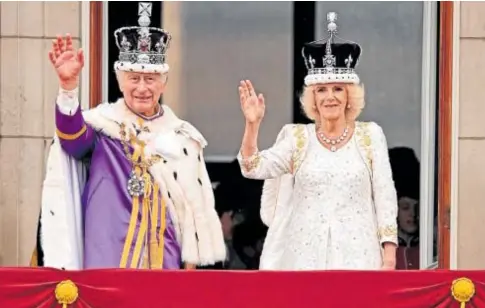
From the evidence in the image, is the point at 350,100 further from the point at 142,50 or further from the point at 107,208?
the point at 107,208

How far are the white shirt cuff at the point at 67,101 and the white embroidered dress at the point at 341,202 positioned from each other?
729 millimetres

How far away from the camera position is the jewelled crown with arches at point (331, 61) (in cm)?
661

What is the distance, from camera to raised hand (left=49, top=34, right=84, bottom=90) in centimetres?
629

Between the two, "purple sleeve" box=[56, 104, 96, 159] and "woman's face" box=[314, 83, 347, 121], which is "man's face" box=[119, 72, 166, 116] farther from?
"woman's face" box=[314, 83, 347, 121]

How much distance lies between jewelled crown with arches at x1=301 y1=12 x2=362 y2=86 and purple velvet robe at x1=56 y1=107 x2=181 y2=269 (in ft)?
2.71

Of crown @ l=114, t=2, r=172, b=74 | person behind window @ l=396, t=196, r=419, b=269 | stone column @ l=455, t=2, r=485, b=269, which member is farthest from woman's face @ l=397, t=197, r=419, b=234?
crown @ l=114, t=2, r=172, b=74

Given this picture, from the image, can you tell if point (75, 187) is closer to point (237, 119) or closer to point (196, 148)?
point (196, 148)

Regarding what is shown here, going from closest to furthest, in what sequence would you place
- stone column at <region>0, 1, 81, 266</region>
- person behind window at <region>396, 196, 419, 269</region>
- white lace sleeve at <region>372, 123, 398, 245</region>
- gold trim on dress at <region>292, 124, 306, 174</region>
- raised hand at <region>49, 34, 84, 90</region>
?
raised hand at <region>49, 34, 84, 90</region>
white lace sleeve at <region>372, 123, 398, 245</region>
gold trim on dress at <region>292, 124, 306, 174</region>
stone column at <region>0, 1, 81, 266</region>
person behind window at <region>396, 196, 419, 269</region>

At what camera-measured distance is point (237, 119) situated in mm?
7930

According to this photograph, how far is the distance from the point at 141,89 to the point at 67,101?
0.35m

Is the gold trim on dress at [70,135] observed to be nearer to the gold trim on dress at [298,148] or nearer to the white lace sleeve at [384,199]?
the gold trim on dress at [298,148]

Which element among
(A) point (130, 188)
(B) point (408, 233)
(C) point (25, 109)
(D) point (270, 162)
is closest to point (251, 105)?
(D) point (270, 162)

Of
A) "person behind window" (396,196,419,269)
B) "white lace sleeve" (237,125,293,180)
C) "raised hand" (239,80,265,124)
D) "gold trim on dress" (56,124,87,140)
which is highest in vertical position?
"raised hand" (239,80,265,124)
